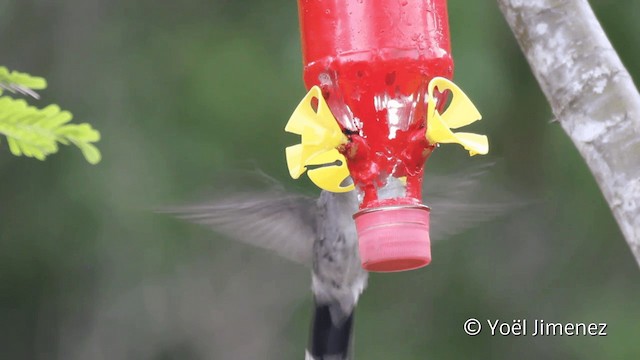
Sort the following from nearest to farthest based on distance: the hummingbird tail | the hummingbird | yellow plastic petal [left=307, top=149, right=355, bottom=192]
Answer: yellow plastic petal [left=307, top=149, right=355, bottom=192] < the hummingbird < the hummingbird tail

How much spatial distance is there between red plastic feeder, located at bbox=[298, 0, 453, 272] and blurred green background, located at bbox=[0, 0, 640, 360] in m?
2.71

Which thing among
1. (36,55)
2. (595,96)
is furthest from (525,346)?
(595,96)

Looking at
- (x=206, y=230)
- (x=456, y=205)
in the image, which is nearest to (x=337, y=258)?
(x=456, y=205)

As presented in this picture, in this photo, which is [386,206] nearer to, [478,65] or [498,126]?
[478,65]

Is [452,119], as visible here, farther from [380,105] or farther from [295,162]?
[295,162]

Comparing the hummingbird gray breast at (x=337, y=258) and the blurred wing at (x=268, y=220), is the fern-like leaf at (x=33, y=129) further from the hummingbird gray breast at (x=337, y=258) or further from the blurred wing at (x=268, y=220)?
the hummingbird gray breast at (x=337, y=258)

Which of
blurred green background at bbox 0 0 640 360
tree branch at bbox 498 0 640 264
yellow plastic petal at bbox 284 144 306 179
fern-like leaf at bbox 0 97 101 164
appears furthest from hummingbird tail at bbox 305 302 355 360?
fern-like leaf at bbox 0 97 101 164

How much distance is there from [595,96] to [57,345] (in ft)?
11.1

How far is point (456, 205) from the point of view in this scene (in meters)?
3.93

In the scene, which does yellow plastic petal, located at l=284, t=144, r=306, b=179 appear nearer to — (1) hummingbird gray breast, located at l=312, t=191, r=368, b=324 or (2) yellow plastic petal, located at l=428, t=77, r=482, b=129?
(2) yellow plastic petal, located at l=428, t=77, r=482, b=129

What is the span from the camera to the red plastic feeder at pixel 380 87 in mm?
2070

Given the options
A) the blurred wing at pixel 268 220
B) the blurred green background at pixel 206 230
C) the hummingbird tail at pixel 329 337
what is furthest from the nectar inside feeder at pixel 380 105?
the blurred green background at pixel 206 230

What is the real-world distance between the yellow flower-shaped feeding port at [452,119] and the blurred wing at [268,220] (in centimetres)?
162

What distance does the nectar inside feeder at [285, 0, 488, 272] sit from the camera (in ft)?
6.66
